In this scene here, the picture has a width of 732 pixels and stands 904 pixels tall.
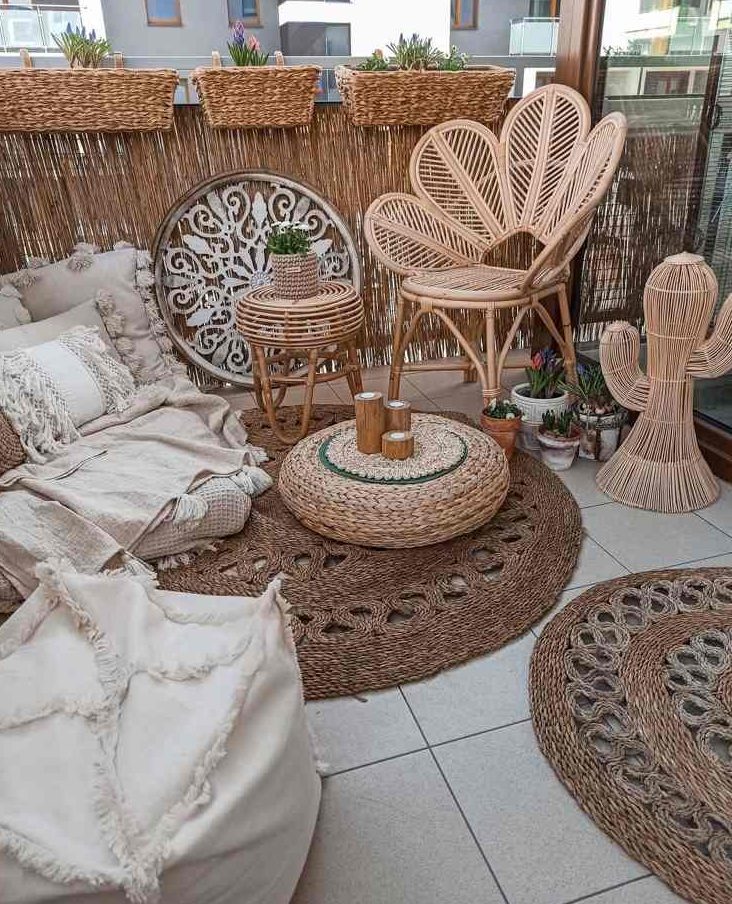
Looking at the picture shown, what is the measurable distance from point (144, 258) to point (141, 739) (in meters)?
1.86

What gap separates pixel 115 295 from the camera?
231cm

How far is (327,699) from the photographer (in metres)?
1.39

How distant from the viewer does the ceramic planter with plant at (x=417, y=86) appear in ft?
8.36

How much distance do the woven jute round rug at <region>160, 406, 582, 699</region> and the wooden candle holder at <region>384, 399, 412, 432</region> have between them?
0.32 meters

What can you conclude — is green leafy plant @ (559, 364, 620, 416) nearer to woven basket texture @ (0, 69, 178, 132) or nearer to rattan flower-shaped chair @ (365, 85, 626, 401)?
rattan flower-shaped chair @ (365, 85, 626, 401)

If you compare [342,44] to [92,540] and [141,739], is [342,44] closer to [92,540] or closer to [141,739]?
[92,540]

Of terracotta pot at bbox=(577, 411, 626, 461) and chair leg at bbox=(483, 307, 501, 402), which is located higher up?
chair leg at bbox=(483, 307, 501, 402)

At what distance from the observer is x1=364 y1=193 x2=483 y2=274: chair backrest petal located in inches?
98.7

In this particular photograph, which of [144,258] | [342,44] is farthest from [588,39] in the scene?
[342,44]

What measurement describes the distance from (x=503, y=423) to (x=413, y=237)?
32.6 inches

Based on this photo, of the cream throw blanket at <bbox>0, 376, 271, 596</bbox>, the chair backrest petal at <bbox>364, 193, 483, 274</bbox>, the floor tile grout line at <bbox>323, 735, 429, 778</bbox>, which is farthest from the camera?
the chair backrest petal at <bbox>364, 193, 483, 274</bbox>

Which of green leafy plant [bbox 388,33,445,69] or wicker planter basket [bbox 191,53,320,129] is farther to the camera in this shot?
green leafy plant [bbox 388,33,445,69]

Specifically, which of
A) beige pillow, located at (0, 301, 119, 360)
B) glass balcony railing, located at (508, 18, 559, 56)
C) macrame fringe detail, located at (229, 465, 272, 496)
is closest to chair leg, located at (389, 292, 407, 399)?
macrame fringe detail, located at (229, 465, 272, 496)

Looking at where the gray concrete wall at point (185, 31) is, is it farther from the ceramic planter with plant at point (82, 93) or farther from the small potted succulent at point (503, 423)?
the small potted succulent at point (503, 423)
